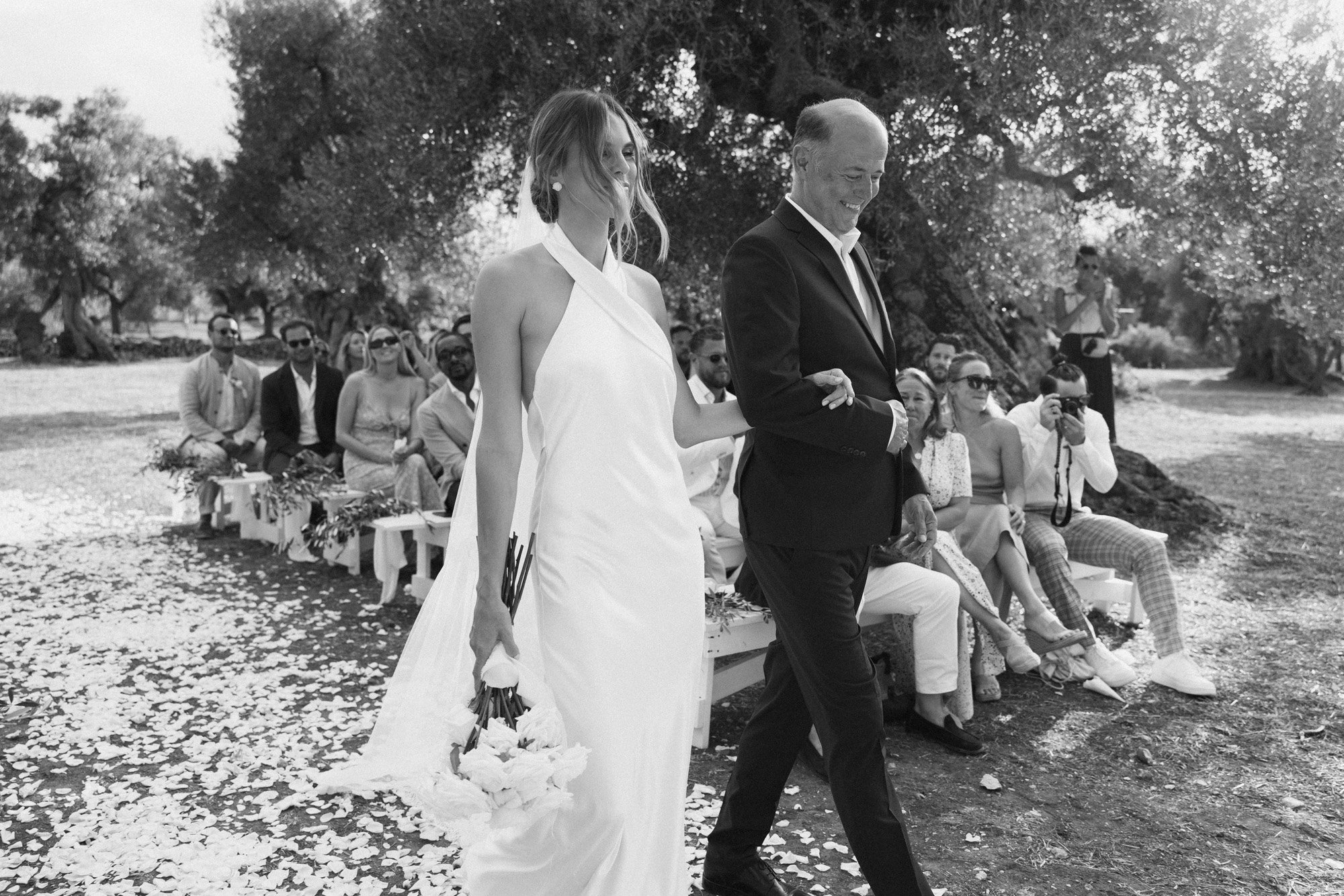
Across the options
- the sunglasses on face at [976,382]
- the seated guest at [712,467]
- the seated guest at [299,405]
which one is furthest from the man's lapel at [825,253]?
the seated guest at [299,405]

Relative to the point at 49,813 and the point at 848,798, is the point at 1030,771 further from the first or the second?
the point at 49,813

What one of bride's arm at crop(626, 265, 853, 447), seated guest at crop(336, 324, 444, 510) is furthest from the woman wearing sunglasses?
seated guest at crop(336, 324, 444, 510)

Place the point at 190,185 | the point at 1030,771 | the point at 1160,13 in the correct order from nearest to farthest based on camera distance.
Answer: the point at 1030,771
the point at 1160,13
the point at 190,185

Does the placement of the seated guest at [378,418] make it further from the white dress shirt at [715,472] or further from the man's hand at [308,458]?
the white dress shirt at [715,472]

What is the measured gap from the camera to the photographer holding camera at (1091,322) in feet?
31.8

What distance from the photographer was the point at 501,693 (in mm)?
2396

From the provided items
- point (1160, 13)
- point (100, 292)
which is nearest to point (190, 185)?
point (1160, 13)

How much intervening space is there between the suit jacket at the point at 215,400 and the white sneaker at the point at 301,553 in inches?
76.2

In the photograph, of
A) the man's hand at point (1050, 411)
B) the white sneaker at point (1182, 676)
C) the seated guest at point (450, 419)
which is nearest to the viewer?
the white sneaker at point (1182, 676)

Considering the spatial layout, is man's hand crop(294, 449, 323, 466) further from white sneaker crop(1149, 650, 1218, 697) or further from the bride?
the bride

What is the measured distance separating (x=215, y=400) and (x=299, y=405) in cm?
119

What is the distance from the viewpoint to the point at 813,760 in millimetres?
4660

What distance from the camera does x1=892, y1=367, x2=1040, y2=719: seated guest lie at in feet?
17.7

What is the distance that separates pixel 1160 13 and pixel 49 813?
27.7ft
